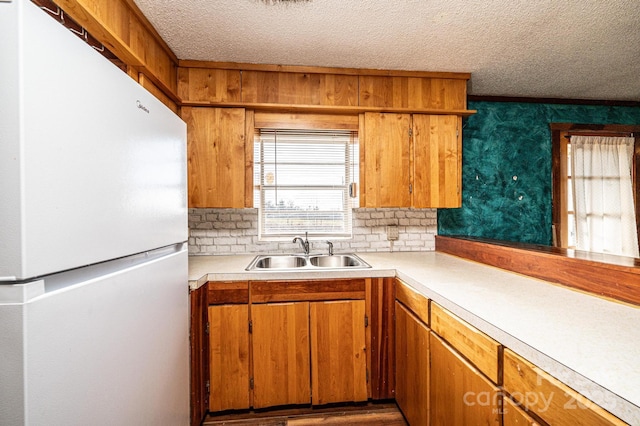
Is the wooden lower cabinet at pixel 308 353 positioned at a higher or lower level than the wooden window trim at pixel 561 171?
lower

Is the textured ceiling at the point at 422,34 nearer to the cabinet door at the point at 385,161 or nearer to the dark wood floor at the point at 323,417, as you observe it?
the cabinet door at the point at 385,161

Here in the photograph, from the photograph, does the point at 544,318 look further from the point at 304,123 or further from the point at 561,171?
the point at 561,171

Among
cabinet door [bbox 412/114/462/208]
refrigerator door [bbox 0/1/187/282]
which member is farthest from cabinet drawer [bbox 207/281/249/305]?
cabinet door [bbox 412/114/462/208]

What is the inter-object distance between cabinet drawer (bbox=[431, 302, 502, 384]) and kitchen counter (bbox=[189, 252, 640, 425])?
3 centimetres

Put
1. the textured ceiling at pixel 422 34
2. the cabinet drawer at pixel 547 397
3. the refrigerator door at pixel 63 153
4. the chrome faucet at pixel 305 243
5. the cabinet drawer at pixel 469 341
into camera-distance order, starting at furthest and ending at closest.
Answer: the chrome faucet at pixel 305 243, the textured ceiling at pixel 422 34, the cabinet drawer at pixel 469 341, the cabinet drawer at pixel 547 397, the refrigerator door at pixel 63 153

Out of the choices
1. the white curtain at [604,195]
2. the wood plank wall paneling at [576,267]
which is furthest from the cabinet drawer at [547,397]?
the white curtain at [604,195]

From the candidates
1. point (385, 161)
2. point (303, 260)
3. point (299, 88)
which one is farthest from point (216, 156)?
point (385, 161)

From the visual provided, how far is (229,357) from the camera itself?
1.75 m

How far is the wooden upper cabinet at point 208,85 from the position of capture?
211cm

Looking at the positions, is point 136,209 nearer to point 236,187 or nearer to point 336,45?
point 236,187

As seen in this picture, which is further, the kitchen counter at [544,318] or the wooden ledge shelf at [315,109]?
the wooden ledge shelf at [315,109]

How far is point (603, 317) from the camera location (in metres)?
1.00

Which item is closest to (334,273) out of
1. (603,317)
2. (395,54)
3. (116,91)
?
(603,317)

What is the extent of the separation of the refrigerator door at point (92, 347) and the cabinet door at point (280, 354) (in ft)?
2.35
